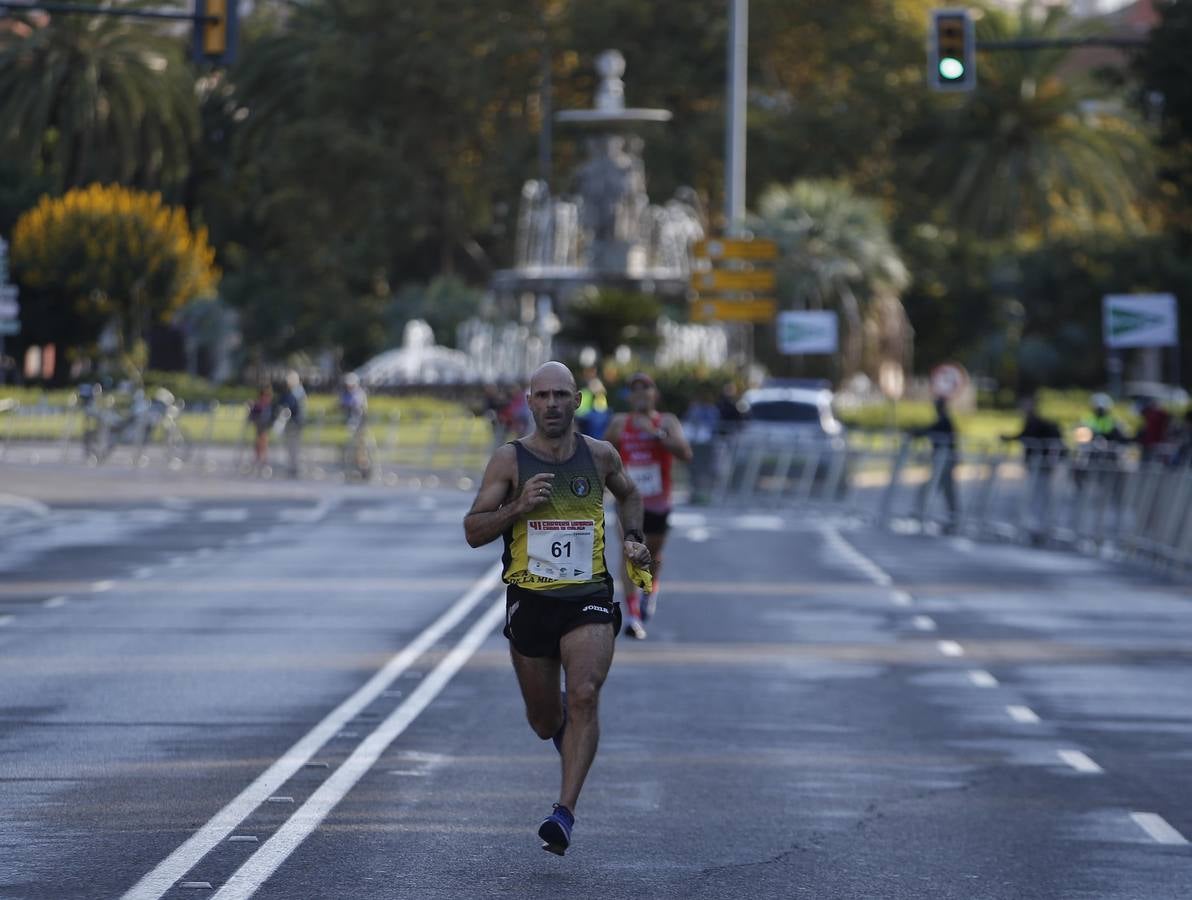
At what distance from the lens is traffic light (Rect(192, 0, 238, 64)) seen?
24797 mm

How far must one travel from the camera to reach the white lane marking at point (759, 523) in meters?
33.3

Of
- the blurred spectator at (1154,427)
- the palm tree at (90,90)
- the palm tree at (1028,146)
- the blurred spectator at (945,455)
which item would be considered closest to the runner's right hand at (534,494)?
the blurred spectator at (945,455)

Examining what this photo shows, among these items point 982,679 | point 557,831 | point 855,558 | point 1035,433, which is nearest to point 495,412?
point 1035,433

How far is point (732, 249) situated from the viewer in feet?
151

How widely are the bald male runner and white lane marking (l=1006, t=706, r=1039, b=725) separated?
481 cm

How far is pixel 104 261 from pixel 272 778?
70017 millimetres

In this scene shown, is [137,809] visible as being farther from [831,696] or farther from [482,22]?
[482,22]

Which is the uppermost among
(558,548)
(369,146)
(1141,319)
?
(369,146)

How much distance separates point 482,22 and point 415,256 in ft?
56.0

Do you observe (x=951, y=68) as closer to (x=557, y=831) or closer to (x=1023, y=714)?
(x=1023, y=714)

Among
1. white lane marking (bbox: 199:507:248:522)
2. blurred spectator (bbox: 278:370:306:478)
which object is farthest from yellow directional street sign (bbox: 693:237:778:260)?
white lane marking (bbox: 199:507:248:522)

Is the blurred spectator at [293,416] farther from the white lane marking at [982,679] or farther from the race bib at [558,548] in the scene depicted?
the race bib at [558,548]

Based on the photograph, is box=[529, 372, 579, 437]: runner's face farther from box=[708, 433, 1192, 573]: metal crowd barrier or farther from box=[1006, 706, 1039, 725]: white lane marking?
box=[708, 433, 1192, 573]: metal crowd barrier

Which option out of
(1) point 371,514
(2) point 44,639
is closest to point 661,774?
(2) point 44,639
